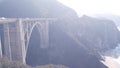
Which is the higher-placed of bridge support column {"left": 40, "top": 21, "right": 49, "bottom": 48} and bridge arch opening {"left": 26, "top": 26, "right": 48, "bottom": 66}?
bridge support column {"left": 40, "top": 21, "right": 49, "bottom": 48}

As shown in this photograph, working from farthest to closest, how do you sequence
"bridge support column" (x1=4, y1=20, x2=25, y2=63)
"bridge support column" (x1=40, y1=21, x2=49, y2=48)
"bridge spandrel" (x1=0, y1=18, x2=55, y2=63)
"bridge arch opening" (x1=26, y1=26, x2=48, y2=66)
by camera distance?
"bridge support column" (x1=40, y1=21, x2=49, y2=48)
"bridge arch opening" (x1=26, y1=26, x2=48, y2=66)
"bridge support column" (x1=4, y1=20, x2=25, y2=63)
"bridge spandrel" (x1=0, y1=18, x2=55, y2=63)

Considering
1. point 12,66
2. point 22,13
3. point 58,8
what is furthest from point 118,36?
point 12,66

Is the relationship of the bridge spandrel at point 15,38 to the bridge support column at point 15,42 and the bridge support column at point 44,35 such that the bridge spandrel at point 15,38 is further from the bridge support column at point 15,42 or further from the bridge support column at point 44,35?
the bridge support column at point 44,35

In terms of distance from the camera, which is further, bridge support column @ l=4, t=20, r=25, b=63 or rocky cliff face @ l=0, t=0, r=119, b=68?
rocky cliff face @ l=0, t=0, r=119, b=68

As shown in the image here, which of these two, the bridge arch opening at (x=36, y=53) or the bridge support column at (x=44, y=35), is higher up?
the bridge support column at (x=44, y=35)

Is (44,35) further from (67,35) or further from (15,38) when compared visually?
(15,38)

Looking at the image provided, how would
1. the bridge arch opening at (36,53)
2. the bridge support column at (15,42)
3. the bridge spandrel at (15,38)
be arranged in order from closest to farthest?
the bridge spandrel at (15,38), the bridge support column at (15,42), the bridge arch opening at (36,53)

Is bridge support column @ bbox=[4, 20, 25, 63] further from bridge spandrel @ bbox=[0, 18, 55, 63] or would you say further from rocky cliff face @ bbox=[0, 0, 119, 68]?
rocky cliff face @ bbox=[0, 0, 119, 68]

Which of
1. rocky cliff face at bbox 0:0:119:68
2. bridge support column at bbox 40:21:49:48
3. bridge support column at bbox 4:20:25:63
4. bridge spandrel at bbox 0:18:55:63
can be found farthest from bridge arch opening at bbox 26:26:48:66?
bridge support column at bbox 4:20:25:63

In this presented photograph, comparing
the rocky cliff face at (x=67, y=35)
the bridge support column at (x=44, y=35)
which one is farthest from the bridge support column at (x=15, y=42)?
the bridge support column at (x=44, y=35)
